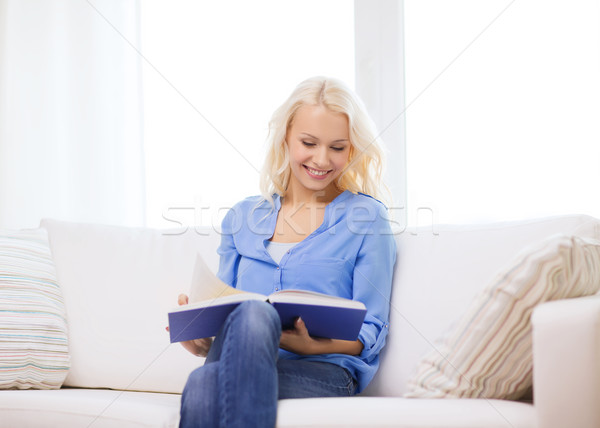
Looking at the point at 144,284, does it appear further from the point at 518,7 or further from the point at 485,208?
the point at 518,7

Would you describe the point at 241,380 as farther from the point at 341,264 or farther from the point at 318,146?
the point at 318,146

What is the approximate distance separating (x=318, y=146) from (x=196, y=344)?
640 millimetres

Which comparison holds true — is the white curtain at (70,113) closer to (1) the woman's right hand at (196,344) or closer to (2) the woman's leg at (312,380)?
(1) the woman's right hand at (196,344)

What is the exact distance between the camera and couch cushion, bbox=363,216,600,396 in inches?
60.5

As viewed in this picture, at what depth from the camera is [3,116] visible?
2811 millimetres

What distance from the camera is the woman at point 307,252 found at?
1204 mm

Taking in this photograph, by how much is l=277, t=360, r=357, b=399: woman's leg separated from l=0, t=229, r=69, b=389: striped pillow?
75cm

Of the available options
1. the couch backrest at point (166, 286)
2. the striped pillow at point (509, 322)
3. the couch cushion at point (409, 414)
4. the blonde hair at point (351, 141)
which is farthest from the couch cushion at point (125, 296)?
the striped pillow at point (509, 322)

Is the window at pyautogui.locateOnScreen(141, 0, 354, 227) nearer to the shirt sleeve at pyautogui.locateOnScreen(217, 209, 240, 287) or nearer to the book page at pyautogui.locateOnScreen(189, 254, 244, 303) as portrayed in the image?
the shirt sleeve at pyautogui.locateOnScreen(217, 209, 240, 287)

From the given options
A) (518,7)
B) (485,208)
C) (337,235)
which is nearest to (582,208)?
(485,208)

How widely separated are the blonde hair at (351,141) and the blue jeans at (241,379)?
2.34 feet

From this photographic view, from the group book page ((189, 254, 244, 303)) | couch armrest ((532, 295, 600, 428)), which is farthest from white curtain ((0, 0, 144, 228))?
couch armrest ((532, 295, 600, 428))

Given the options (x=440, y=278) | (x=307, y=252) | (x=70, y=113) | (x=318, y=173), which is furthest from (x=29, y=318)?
(x=70, y=113)

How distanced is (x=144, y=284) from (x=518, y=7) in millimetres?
1615
